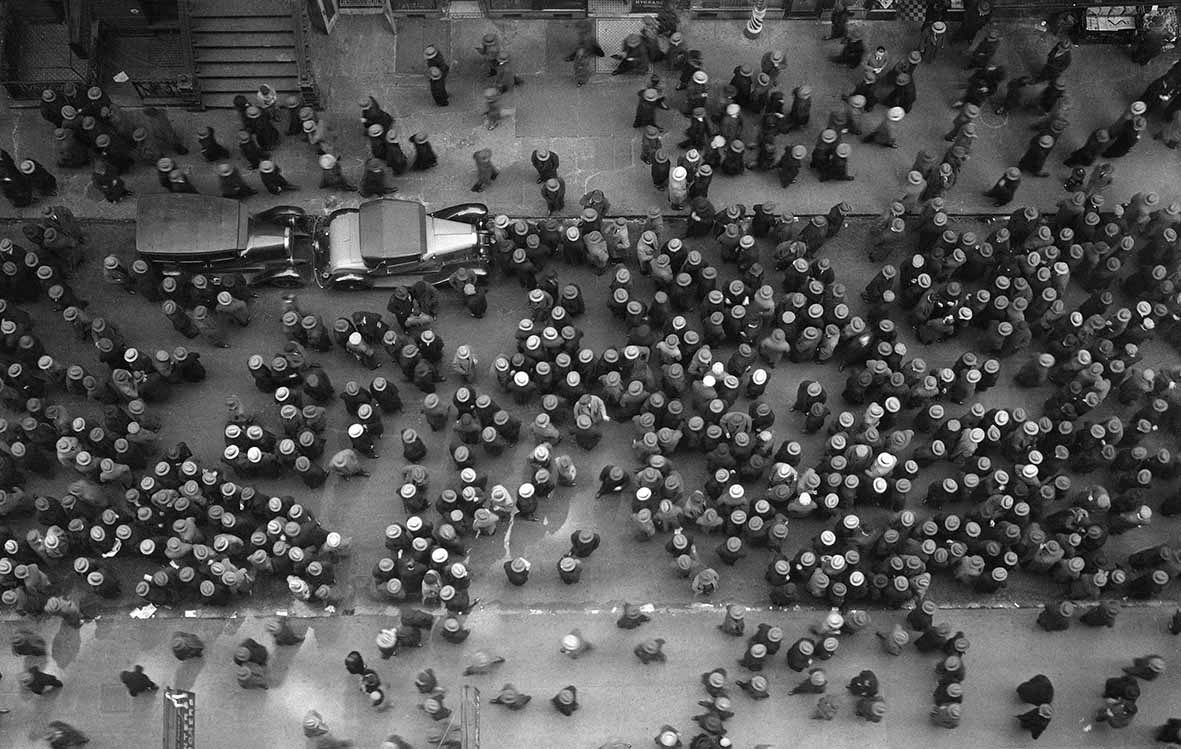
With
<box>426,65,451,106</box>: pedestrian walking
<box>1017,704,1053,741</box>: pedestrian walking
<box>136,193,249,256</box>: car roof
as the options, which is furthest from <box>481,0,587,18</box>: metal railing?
<box>1017,704,1053,741</box>: pedestrian walking

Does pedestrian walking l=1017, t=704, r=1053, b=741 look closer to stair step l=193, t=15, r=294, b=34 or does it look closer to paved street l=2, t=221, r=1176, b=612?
paved street l=2, t=221, r=1176, b=612

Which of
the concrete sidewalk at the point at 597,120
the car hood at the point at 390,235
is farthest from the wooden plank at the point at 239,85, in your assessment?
the car hood at the point at 390,235

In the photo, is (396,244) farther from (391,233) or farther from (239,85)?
(239,85)

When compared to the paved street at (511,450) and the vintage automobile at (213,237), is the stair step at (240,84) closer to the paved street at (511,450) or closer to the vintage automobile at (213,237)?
the vintage automobile at (213,237)

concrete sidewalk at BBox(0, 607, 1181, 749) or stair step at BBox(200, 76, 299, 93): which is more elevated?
stair step at BBox(200, 76, 299, 93)

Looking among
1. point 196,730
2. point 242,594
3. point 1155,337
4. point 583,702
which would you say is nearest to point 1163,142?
point 1155,337

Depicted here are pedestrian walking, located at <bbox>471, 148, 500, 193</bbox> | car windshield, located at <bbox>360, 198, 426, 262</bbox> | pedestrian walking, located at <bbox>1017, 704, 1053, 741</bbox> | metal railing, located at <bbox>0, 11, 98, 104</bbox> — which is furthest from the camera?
metal railing, located at <bbox>0, 11, 98, 104</bbox>

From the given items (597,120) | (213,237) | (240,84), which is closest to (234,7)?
(240,84)
